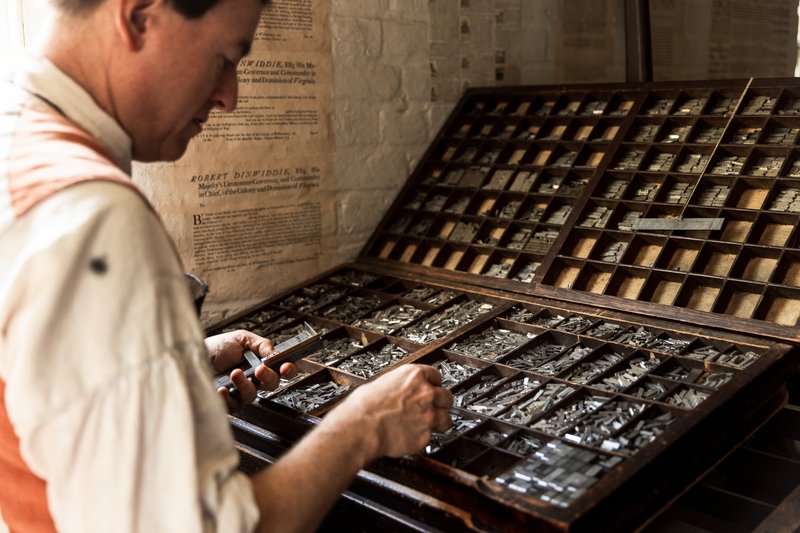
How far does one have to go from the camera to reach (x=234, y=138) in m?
2.43

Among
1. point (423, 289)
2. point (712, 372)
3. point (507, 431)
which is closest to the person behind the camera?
point (507, 431)

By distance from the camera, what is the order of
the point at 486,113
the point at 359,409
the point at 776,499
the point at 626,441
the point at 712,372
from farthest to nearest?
1. the point at 486,113
2. the point at 776,499
3. the point at 712,372
4. the point at 626,441
5. the point at 359,409

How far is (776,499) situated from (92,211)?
5.60 feet

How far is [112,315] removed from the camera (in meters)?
0.84

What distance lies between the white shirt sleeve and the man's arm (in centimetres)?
9

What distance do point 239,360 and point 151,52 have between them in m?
0.93

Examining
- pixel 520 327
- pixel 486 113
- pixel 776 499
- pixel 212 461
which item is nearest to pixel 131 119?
pixel 212 461

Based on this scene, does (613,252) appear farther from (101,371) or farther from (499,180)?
(101,371)

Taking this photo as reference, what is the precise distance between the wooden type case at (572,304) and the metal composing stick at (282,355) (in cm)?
5

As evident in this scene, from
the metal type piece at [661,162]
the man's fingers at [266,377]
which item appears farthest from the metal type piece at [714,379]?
the man's fingers at [266,377]

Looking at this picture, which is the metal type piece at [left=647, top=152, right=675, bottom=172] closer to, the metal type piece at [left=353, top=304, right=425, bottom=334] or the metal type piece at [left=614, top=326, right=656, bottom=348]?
the metal type piece at [left=614, top=326, right=656, bottom=348]

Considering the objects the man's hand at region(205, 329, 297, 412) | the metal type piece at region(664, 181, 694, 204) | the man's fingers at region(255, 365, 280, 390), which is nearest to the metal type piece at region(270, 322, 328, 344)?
the man's hand at region(205, 329, 297, 412)

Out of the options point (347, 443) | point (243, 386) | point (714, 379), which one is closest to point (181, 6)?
point (347, 443)

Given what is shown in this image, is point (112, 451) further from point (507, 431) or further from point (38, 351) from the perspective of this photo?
point (507, 431)
